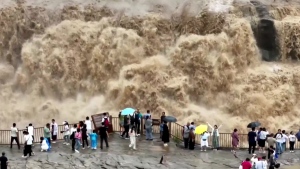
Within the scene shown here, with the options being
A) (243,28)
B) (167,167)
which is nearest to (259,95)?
(243,28)

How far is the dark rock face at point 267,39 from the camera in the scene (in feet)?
99.8

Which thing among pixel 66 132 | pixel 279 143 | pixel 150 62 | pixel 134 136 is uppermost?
pixel 150 62

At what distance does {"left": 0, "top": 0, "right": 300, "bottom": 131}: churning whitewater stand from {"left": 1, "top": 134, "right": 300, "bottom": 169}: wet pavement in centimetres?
523

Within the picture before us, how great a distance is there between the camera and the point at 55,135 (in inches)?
906

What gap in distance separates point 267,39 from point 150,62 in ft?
21.6

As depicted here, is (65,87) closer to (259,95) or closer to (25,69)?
(25,69)

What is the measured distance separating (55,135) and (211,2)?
13.0 meters

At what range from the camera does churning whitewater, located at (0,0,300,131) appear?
28.4 m

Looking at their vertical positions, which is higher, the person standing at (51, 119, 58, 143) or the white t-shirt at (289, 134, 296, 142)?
the person standing at (51, 119, 58, 143)

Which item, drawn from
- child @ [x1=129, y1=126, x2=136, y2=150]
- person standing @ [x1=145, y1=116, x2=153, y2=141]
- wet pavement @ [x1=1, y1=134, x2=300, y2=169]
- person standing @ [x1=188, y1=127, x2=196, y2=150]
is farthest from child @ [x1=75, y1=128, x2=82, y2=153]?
person standing @ [x1=188, y1=127, x2=196, y2=150]

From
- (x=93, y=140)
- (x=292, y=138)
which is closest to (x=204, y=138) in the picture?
(x=292, y=138)

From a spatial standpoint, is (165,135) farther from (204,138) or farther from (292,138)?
(292,138)

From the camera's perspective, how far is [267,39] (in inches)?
1200

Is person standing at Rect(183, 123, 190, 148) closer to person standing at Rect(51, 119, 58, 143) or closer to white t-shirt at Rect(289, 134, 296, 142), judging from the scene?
white t-shirt at Rect(289, 134, 296, 142)
